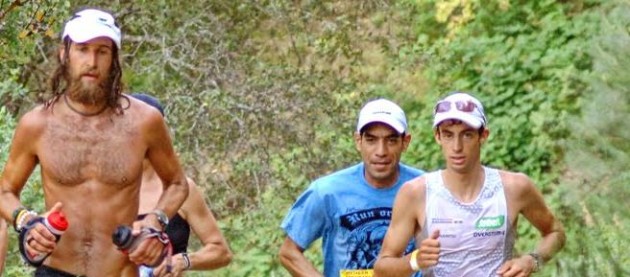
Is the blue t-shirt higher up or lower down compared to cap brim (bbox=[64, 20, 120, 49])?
lower down

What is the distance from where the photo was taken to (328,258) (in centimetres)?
707

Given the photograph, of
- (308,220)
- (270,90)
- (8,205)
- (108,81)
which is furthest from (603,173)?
(270,90)

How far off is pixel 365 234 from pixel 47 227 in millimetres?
1666

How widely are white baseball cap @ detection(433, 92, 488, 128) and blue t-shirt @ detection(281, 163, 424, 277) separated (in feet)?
1.88

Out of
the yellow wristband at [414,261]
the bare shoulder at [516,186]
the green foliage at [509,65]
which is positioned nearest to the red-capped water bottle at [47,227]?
the yellow wristband at [414,261]

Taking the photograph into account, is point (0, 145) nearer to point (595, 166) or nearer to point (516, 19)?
point (595, 166)

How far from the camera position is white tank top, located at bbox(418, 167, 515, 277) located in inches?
249

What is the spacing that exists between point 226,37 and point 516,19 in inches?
164

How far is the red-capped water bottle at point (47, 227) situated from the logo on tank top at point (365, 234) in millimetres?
1489

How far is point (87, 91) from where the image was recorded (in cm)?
600

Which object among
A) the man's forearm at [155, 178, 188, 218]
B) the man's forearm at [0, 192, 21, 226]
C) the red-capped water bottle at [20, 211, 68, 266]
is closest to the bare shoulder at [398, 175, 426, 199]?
the man's forearm at [155, 178, 188, 218]

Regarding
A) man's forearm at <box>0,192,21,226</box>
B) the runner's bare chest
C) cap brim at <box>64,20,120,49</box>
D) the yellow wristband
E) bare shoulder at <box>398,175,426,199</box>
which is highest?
cap brim at <box>64,20,120,49</box>

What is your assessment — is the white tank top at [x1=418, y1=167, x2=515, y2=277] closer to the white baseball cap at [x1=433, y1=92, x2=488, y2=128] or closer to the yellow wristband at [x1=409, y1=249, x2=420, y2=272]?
the yellow wristband at [x1=409, y1=249, x2=420, y2=272]

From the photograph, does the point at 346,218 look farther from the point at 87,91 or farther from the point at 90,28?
the point at 90,28
